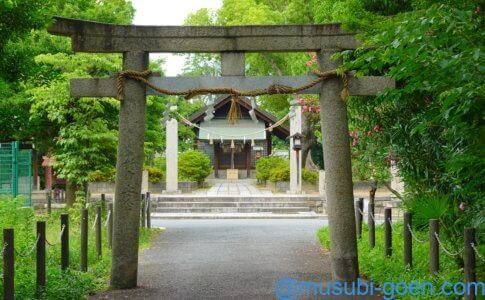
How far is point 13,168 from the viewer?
66.6 feet

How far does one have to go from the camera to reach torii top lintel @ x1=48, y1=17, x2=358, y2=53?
29.2ft

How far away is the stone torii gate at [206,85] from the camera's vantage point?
8969 millimetres

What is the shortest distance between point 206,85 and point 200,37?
70 cm

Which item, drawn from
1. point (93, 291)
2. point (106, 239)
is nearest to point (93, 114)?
point (106, 239)

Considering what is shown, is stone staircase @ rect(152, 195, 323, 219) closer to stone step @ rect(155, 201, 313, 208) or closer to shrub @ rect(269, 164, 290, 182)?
stone step @ rect(155, 201, 313, 208)

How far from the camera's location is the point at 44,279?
805 cm

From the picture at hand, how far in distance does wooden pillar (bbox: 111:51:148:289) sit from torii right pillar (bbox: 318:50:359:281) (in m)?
2.67

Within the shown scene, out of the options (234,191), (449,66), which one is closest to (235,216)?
(234,191)

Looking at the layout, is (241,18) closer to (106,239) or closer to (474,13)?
(106,239)

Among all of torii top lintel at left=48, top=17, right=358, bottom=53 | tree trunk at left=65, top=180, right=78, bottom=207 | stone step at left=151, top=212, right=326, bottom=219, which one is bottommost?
stone step at left=151, top=212, right=326, bottom=219

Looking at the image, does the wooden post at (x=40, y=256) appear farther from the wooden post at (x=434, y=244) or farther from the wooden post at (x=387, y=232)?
the wooden post at (x=387, y=232)

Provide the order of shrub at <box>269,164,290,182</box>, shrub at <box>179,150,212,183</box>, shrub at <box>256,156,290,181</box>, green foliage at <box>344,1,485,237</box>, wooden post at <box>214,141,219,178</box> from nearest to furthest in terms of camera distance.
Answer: green foliage at <box>344,1,485,237</box>
shrub at <box>269,164,290,182</box>
shrub at <box>179,150,212,183</box>
shrub at <box>256,156,290,181</box>
wooden post at <box>214,141,219,178</box>

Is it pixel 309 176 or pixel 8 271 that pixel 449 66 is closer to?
pixel 8 271

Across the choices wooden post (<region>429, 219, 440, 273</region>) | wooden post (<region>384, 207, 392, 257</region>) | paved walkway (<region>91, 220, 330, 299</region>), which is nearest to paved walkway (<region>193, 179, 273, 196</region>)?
paved walkway (<region>91, 220, 330, 299</region>)
